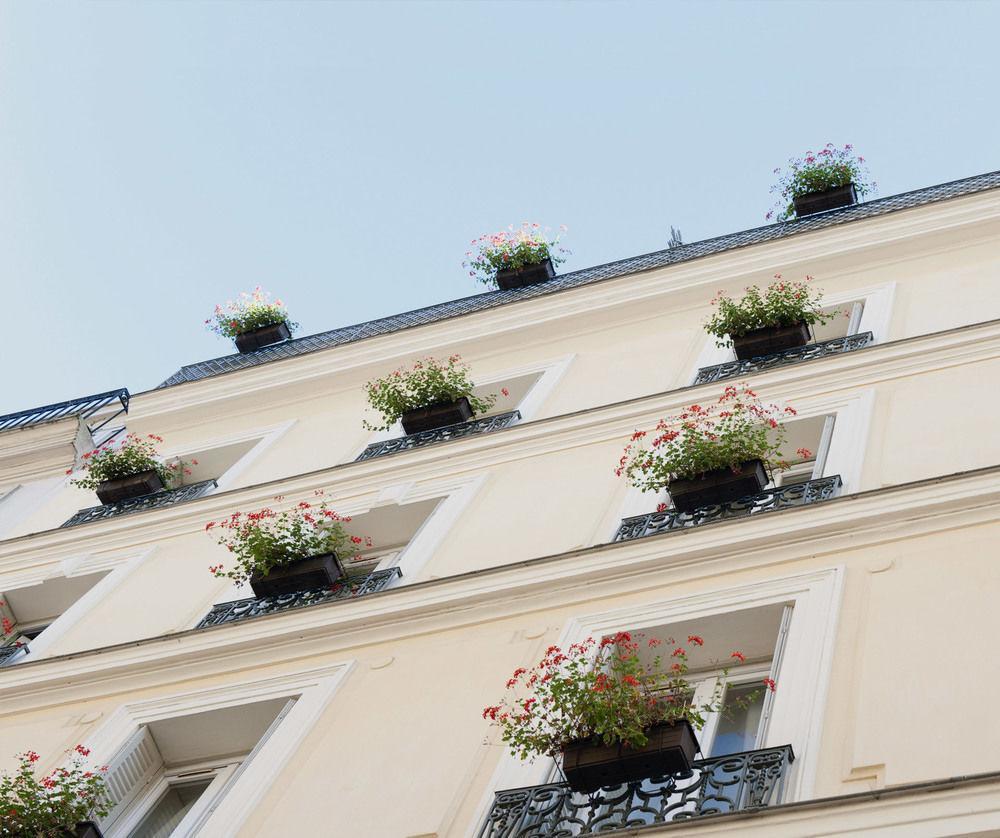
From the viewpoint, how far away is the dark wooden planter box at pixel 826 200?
18.2m

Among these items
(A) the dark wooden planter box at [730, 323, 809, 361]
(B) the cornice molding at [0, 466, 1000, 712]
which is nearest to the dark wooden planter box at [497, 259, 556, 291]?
(A) the dark wooden planter box at [730, 323, 809, 361]

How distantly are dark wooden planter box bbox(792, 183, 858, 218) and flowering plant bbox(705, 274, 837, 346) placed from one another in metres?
4.64

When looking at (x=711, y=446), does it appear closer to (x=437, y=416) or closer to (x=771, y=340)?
(x=771, y=340)

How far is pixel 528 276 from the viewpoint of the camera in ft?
63.5

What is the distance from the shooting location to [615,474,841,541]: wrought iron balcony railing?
9.79 m

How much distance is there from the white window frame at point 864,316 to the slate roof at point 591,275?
1.48 metres

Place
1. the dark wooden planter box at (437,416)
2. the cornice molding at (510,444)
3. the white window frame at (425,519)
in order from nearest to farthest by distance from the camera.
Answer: the white window frame at (425,519)
the cornice molding at (510,444)
the dark wooden planter box at (437,416)

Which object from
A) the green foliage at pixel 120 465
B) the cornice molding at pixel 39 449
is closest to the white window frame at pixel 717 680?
the green foliage at pixel 120 465

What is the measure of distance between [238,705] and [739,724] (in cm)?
362

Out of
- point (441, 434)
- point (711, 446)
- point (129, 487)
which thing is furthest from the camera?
point (129, 487)

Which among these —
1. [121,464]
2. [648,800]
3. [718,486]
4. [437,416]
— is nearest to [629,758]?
[648,800]

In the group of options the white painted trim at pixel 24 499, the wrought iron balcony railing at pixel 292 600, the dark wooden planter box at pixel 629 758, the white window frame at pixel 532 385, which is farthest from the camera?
the white painted trim at pixel 24 499

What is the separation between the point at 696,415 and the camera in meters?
11.2

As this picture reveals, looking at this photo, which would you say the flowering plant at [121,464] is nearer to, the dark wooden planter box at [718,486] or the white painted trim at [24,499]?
the white painted trim at [24,499]
